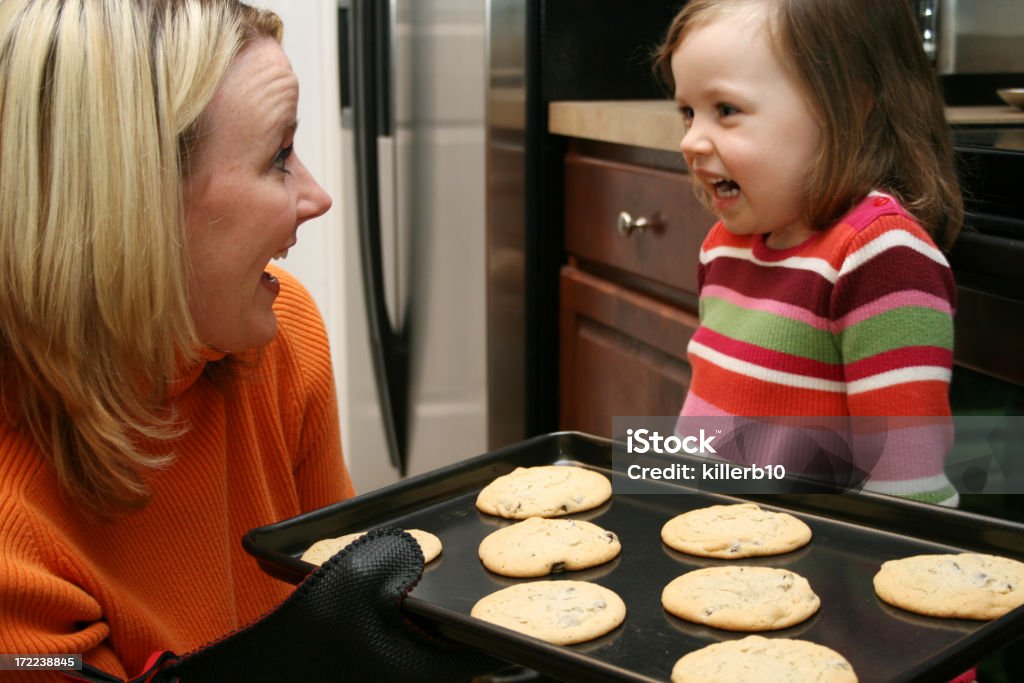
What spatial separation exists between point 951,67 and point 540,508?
3.33 feet

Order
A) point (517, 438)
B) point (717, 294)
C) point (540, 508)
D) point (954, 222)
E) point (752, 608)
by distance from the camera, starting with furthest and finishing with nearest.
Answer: point (517, 438)
point (717, 294)
point (954, 222)
point (540, 508)
point (752, 608)

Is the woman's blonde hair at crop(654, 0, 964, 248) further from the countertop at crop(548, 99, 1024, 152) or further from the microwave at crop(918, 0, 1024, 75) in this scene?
the microwave at crop(918, 0, 1024, 75)

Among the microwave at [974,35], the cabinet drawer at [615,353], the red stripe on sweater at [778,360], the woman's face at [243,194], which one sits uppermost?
the microwave at [974,35]

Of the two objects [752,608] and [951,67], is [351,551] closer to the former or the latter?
[752,608]

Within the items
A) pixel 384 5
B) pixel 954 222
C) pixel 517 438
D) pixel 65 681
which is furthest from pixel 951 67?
pixel 65 681

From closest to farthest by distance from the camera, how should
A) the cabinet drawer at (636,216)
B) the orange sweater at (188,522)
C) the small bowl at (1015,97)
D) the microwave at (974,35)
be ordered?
the orange sweater at (188,522) < the small bowl at (1015,97) < the microwave at (974,35) < the cabinet drawer at (636,216)

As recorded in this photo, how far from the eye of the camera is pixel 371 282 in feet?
8.11

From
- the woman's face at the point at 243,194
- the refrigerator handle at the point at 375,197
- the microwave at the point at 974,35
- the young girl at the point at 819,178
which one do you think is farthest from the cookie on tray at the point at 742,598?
the refrigerator handle at the point at 375,197

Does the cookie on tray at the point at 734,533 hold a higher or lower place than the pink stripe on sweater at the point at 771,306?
lower

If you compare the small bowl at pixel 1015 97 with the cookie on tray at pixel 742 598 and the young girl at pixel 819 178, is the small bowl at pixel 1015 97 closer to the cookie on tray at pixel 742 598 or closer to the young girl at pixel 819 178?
the young girl at pixel 819 178

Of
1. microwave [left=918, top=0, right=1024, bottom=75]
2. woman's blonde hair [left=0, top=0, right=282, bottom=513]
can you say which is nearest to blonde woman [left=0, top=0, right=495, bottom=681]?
woman's blonde hair [left=0, top=0, right=282, bottom=513]

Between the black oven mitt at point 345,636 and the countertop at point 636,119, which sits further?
the countertop at point 636,119

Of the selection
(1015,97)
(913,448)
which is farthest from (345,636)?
(1015,97)

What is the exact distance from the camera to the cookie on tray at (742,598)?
817 mm
